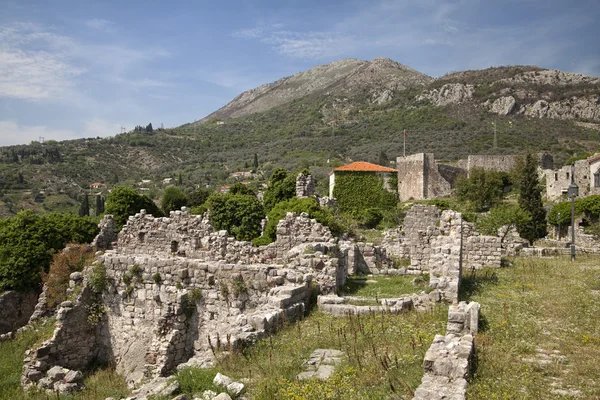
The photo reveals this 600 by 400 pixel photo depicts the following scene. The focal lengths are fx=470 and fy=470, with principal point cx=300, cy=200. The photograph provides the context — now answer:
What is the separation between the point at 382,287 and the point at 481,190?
3774cm

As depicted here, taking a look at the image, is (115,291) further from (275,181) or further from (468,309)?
(275,181)

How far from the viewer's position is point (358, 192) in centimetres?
4341

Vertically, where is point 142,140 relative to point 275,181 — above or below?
above

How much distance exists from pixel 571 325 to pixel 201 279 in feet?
22.4

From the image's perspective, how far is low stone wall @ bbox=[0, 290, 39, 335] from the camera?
15477mm

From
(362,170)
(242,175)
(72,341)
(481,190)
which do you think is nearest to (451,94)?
(242,175)

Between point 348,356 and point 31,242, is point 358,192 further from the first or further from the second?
point 348,356

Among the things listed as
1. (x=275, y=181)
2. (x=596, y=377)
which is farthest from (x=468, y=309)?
(x=275, y=181)

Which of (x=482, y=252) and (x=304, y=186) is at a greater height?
(x=304, y=186)

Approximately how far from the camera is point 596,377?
5.73m

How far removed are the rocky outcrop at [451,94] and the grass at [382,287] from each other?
347 ft

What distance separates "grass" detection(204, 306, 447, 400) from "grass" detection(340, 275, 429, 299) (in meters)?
1.91

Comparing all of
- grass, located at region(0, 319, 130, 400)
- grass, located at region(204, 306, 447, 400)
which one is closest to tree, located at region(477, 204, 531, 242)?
grass, located at region(204, 306, 447, 400)

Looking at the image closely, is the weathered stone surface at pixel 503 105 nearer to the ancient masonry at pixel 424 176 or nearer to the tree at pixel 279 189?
the ancient masonry at pixel 424 176
